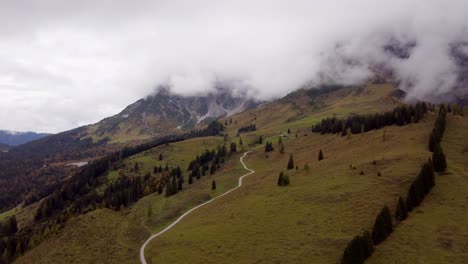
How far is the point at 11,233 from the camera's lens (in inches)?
7392

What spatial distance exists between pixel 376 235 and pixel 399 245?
4160 millimetres

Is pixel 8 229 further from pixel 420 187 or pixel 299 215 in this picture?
pixel 420 187

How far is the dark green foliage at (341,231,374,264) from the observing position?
Result: 56.2 m

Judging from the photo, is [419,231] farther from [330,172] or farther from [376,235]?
[330,172]

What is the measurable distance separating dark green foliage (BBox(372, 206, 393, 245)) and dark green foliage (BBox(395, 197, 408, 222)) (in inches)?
225

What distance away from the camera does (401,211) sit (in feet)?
227

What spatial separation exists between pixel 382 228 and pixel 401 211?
961cm

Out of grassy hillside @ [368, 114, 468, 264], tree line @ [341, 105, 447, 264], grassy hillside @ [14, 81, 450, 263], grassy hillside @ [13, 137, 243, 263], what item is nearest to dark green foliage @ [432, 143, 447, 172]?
tree line @ [341, 105, 447, 264]

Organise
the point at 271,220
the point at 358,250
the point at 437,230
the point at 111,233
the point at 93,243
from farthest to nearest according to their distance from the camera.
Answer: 1. the point at 111,233
2. the point at 93,243
3. the point at 271,220
4. the point at 437,230
5. the point at 358,250

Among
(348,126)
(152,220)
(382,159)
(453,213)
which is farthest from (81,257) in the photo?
(348,126)

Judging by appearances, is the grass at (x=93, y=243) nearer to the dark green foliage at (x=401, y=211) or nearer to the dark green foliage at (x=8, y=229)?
the dark green foliage at (x=401, y=211)

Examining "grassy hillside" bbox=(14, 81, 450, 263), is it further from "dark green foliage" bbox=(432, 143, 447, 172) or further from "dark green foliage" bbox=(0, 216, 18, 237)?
"dark green foliage" bbox=(0, 216, 18, 237)

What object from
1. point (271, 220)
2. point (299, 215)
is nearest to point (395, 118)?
point (299, 215)

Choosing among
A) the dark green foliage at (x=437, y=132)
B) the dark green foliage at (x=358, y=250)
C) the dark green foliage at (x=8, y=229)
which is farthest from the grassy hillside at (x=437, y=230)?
the dark green foliage at (x=8, y=229)
